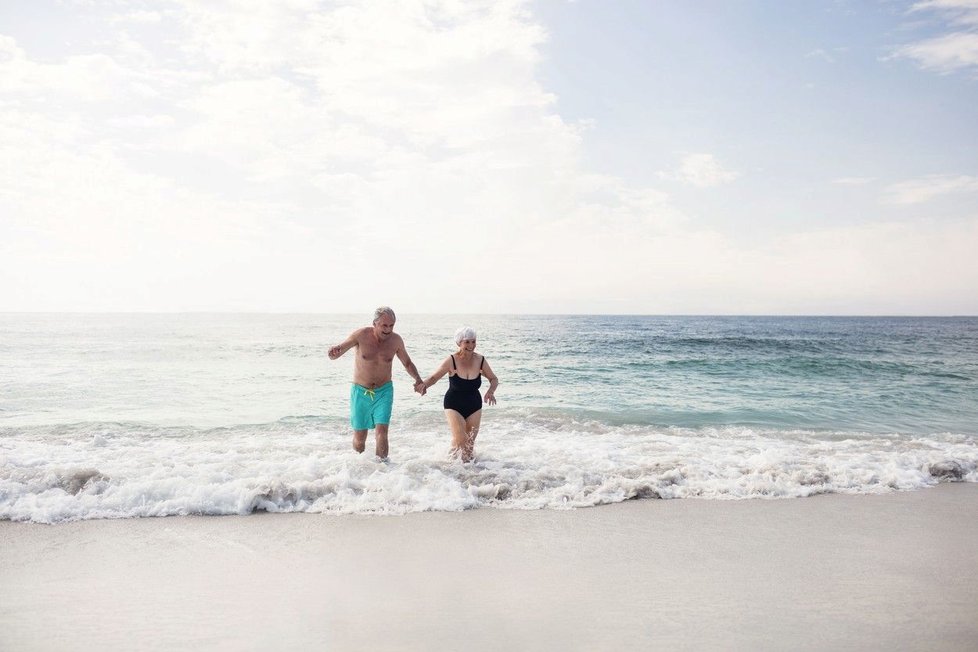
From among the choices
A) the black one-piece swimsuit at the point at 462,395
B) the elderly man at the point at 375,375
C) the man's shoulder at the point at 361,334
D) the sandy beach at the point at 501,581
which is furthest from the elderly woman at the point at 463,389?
the sandy beach at the point at 501,581

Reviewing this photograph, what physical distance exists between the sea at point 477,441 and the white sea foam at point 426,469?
0.03m

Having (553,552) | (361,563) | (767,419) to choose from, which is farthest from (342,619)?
(767,419)

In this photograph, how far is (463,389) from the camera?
6.93 metres

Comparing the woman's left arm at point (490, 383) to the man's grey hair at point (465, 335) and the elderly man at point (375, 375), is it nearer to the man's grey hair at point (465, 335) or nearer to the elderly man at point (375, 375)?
the man's grey hair at point (465, 335)

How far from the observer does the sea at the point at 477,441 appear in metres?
5.50

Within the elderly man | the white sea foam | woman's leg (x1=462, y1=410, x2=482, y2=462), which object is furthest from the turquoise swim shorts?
woman's leg (x1=462, y1=410, x2=482, y2=462)

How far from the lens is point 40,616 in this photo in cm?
331

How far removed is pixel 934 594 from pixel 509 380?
530 inches

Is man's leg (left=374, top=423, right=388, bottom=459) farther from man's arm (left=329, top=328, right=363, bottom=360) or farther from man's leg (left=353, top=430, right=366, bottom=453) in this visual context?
man's arm (left=329, top=328, right=363, bottom=360)

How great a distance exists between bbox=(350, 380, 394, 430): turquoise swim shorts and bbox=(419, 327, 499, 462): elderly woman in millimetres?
472

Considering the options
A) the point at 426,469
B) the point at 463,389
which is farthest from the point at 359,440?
the point at 463,389

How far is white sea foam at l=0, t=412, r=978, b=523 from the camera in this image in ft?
17.5

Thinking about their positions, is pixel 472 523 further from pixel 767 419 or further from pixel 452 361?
pixel 767 419

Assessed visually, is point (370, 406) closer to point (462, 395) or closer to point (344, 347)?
point (344, 347)
